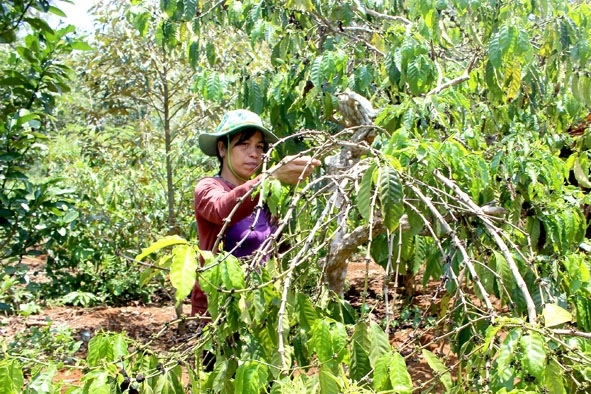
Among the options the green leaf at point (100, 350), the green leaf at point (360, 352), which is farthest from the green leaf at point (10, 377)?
the green leaf at point (360, 352)

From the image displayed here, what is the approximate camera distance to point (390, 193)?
128 centimetres

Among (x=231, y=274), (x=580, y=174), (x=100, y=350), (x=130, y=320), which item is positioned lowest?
(x=130, y=320)

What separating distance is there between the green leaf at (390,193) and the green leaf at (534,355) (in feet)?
1.27

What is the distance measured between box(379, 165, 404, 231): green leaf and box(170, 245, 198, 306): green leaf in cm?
46

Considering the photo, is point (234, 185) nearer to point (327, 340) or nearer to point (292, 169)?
point (292, 169)

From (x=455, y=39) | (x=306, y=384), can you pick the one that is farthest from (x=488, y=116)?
(x=306, y=384)

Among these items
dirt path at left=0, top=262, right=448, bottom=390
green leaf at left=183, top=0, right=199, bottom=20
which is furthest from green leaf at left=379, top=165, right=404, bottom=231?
dirt path at left=0, top=262, right=448, bottom=390

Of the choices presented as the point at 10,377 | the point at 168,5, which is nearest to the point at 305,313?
the point at 10,377

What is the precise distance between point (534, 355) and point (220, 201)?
1133 millimetres

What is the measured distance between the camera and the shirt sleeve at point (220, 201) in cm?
178

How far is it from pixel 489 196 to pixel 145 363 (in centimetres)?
152

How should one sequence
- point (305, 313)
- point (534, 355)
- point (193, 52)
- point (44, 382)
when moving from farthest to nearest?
point (193, 52), point (305, 313), point (44, 382), point (534, 355)

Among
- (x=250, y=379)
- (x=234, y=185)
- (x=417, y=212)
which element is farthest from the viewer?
(x=234, y=185)

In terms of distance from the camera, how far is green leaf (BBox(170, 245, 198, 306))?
110cm
